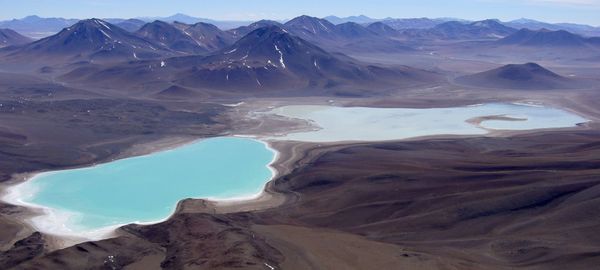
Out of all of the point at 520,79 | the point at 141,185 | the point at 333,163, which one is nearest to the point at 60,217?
the point at 141,185

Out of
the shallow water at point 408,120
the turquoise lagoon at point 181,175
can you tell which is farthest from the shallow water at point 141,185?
the shallow water at point 408,120

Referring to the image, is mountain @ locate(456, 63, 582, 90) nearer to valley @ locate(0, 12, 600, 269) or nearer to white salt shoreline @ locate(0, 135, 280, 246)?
valley @ locate(0, 12, 600, 269)

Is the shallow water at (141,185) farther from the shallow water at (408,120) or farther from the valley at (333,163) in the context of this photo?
the shallow water at (408,120)

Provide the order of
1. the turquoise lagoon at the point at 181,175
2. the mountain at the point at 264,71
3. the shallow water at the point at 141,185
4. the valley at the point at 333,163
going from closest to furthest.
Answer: the valley at the point at 333,163, the shallow water at the point at 141,185, the turquoise lagoon at the point at 181,175, the mountain at the point at 264,71

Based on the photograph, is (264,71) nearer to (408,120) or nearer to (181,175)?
(408,120)

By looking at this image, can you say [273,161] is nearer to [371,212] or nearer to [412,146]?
[412,146]

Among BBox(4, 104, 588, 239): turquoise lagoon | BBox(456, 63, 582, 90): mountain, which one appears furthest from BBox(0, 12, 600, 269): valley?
BBox(4, 104, 588, 239): turquoise lagoon
